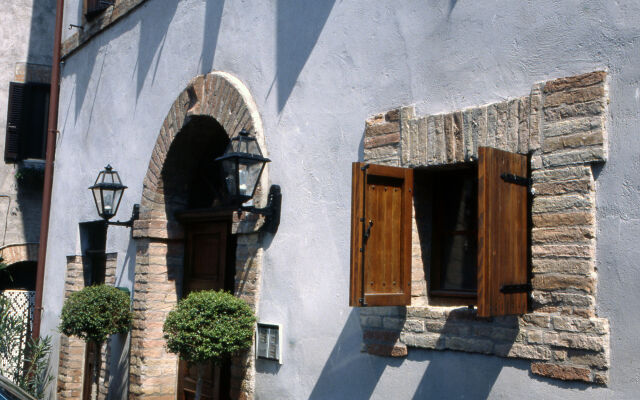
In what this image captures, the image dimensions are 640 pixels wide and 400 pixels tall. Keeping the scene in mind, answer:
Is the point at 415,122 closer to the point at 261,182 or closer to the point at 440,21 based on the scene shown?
the point at 440,21

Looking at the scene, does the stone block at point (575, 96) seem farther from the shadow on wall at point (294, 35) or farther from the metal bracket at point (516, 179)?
the shadow on wall at point (294, 35)

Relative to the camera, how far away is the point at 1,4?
38.2 feet

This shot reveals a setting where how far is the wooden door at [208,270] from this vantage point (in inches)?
261

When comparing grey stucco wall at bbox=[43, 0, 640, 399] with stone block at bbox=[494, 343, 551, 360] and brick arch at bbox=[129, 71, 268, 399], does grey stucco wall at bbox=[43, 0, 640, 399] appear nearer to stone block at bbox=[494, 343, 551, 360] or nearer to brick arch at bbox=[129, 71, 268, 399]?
stone block at bbox=[494, 343, 551, 360]

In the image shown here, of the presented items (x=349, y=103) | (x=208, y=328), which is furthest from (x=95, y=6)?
(x=208, y=328)

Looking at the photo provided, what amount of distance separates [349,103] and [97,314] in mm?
3409

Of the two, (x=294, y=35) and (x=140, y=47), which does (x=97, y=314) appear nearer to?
(x=140, y=47)

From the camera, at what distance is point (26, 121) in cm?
1166

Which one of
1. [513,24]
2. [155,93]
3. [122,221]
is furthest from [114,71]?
[513,24]

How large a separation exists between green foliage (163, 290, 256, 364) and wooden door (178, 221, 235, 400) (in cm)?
95

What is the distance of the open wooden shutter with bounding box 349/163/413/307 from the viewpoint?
4.28 m

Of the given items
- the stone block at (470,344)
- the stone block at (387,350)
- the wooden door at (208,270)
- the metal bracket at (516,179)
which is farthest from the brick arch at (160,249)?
the metal bracket at (516,179)

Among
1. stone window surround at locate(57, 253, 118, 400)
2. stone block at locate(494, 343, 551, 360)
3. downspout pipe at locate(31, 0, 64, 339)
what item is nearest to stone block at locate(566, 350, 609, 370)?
stone block at locate(494, 343, 551, 360)

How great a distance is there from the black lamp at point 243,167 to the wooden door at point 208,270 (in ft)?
3.94
